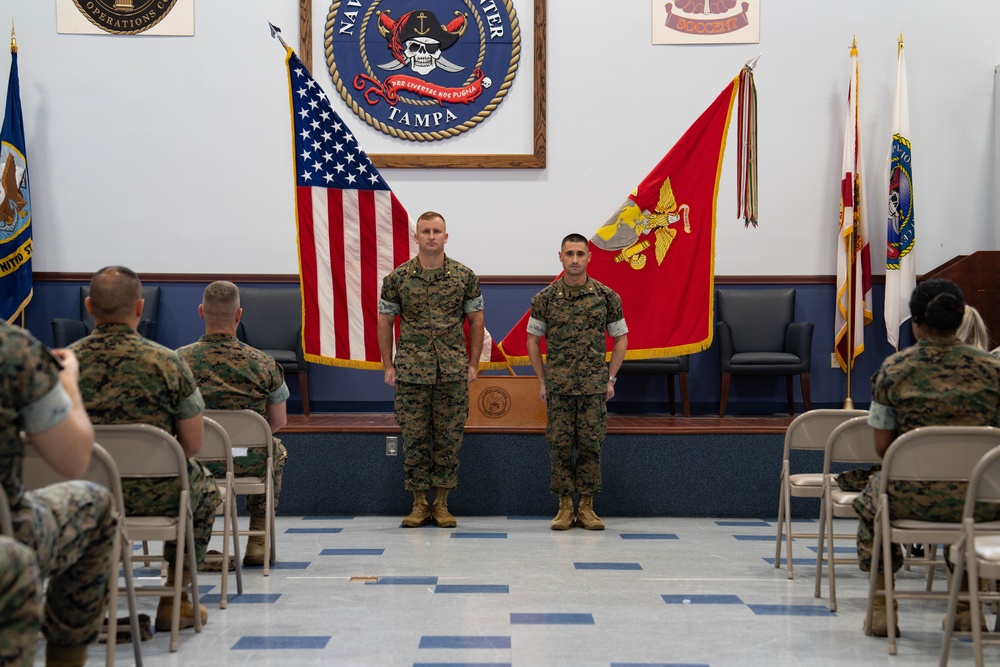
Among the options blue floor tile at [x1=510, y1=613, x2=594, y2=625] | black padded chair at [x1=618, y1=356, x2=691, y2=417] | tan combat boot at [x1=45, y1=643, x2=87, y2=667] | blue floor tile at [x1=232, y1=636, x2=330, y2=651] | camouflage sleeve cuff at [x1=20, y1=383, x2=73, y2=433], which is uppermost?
camouflage sleeve cuff at [x1=20, y1=383, x2=73, y2=433]

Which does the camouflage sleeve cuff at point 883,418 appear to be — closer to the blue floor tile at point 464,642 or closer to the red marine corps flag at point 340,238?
the blue floor tile at point 464,642

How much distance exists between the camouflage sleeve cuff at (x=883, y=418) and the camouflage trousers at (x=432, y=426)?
2588 mm

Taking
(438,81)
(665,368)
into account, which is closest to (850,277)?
(665,368)

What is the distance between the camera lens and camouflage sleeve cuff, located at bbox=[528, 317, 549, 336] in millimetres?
5281

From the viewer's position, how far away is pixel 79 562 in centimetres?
225

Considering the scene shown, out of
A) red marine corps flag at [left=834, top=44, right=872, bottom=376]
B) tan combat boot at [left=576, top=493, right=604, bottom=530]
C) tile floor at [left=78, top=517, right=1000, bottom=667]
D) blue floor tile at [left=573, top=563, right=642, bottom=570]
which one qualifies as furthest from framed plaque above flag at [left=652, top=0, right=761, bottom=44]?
blue floor tile at [left=573, top=563, right=642, bottom=570]

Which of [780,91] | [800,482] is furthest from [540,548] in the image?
[780,91]

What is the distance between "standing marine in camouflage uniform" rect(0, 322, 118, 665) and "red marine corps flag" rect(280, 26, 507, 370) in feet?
11.5

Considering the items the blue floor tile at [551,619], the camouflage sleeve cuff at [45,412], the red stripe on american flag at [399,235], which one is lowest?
the blue floor tile at [551,619]

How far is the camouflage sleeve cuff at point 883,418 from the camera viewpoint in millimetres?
2973

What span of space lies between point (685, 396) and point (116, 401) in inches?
189

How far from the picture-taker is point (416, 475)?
5289 mm

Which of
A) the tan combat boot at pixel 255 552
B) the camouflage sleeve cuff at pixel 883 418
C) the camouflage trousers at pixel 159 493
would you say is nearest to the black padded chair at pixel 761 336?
the tan combat boot at pixel 255 552

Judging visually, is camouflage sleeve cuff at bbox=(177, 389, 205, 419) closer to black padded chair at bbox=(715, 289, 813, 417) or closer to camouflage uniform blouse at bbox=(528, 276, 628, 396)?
camouflage uniform blouse at bbox=(528, 276, 628, 396)
